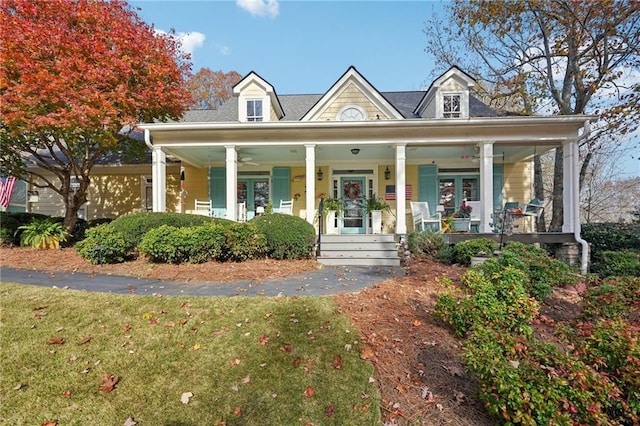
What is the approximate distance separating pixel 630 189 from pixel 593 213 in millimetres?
3451

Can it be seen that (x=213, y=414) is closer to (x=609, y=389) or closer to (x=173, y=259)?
(x=609, y=389)

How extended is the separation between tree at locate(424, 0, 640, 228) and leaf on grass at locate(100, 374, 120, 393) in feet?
43.2

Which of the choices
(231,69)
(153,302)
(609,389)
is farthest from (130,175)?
(231,69)

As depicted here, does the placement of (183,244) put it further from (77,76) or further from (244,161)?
(77,76)

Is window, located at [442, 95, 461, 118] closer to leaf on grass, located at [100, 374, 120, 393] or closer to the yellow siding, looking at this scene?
the yellow siding

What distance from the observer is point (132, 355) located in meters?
3.13

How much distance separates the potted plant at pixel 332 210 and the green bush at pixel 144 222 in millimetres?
3552

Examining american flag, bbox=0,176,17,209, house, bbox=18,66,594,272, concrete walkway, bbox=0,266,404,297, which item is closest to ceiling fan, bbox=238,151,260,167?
house, bbox=18,66,594,272

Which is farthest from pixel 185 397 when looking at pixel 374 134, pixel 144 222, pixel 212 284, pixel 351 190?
pixel 351 190

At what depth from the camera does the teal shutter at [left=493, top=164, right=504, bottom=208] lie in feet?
36.6

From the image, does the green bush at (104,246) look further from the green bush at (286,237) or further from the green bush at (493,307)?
the green bush at (493,307)

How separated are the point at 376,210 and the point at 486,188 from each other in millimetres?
3281

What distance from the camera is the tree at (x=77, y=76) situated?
781 centimetres

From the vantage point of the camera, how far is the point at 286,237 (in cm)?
769
